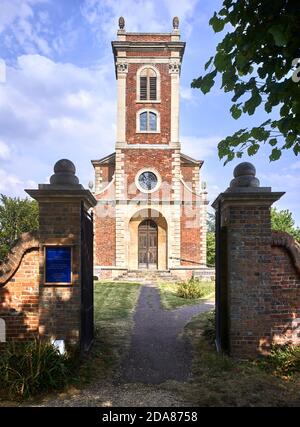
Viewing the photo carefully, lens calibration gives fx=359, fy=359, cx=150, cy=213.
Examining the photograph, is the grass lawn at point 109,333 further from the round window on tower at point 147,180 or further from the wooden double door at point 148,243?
the round window on tower at point 147,180

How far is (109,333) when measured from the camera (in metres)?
7.86

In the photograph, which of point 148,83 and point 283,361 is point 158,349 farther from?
point 148,83

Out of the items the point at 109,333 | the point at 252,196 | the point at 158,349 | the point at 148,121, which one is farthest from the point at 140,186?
the point at 252,196

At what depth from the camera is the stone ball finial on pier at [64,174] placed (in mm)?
5941

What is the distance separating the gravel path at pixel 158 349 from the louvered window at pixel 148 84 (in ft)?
55.1

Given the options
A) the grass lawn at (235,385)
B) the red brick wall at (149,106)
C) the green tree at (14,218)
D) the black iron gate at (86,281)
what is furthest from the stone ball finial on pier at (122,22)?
the grass lawn at (235,385)

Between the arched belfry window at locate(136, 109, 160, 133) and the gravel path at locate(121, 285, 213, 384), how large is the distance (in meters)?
15.2

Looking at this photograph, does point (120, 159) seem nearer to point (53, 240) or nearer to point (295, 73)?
point (53, 240)

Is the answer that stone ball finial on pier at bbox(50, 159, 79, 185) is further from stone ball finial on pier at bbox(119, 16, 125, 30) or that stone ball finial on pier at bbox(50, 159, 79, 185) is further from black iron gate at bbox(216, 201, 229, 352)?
stone ball finial on pier at bbox(119, 16, 125, 30)

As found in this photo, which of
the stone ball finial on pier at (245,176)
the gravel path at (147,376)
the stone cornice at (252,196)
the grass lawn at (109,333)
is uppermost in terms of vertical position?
the stone ball finial on pier at (245,176)

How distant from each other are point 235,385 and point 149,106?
21.1m

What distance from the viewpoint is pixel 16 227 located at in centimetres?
2859
